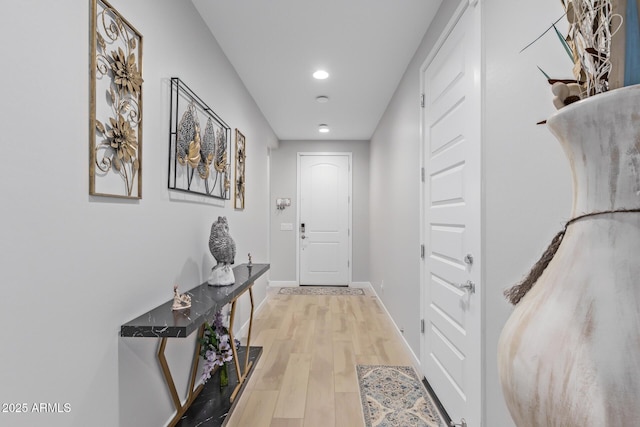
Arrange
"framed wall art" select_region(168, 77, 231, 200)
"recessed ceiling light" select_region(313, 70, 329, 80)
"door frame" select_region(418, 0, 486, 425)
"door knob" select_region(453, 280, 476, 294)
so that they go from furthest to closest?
1. "recessed ceiling light" select_region(313, 70, 329, 80)
2. "framed wall art" select_region(168, 77, 231, 200)
3. "door knob" select_region(453, 280, 476, 294)
4. "door frame" select_region(418, 0, 486, 425)

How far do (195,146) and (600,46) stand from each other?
1922 mm

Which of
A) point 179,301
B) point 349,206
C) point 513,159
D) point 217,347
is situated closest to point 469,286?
point 513,159

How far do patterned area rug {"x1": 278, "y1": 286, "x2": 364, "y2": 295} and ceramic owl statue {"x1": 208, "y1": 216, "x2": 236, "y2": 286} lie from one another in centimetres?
303

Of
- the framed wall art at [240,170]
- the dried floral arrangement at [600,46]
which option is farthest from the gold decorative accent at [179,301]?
the dried floral arrangement at [600,46]

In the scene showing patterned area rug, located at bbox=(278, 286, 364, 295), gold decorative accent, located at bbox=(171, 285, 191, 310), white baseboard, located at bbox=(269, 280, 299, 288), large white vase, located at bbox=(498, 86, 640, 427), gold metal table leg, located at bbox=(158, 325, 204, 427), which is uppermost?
large white vase, located at bbox=(498, 86, 640, 427)

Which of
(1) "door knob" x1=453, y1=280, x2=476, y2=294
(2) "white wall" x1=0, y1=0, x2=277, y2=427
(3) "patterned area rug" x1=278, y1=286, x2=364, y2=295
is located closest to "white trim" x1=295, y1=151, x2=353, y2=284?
(3) "patterned area rug" x1=278, y1=286, x2=364, y2=295

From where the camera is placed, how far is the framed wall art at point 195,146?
1.71 m

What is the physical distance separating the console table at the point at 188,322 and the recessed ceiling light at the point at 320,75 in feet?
6.43

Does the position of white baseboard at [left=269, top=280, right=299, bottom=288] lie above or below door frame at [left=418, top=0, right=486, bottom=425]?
below

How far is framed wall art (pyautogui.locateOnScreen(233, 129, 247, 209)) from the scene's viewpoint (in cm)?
292

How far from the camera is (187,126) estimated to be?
184 centimetres

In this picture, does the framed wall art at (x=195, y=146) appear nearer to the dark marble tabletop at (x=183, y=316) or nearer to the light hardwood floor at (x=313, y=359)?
the dark marble tabletop at (x=183, y=316)

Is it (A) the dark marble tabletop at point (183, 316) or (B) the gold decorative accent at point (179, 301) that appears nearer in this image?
(A) the dark marble tabletop at point (183, 316)

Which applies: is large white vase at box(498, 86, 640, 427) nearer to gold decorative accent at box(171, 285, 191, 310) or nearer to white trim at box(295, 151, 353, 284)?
gold decorative accent at box(171, 285, 191, 310)
